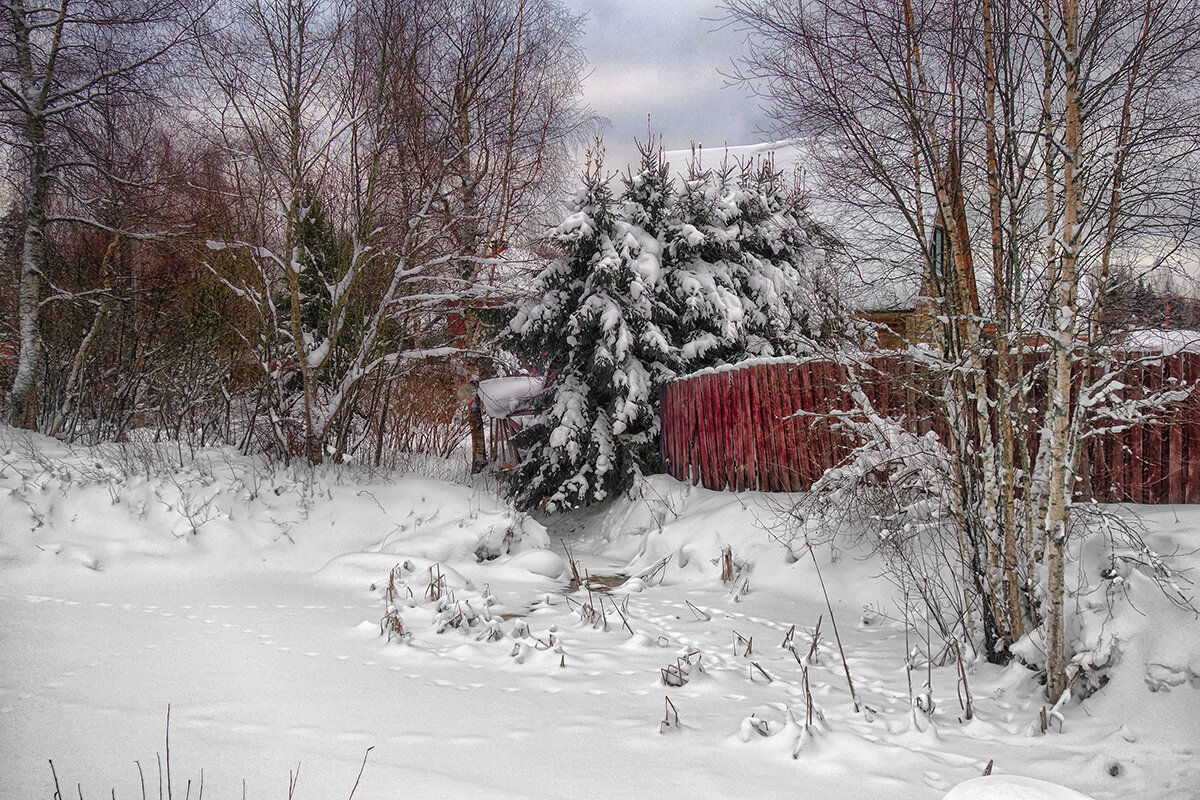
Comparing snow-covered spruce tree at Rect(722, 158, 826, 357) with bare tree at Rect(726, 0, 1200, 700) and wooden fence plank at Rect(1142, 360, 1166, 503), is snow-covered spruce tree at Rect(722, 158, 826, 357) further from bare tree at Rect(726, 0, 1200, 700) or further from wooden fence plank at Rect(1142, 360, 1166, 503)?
bare tree at Rect(726, 0, 1200, 700)

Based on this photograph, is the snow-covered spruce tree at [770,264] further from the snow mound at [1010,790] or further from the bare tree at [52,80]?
the snow mound at [1010,790]

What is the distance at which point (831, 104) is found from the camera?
432 cm

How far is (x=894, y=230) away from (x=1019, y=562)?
80.6 inches

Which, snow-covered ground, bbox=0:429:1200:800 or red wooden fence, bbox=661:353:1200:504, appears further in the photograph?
red wooden fence, bbox=661:353:1200:504

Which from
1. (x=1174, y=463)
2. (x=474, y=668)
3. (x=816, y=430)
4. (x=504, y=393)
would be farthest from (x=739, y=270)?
(x=474, y=668)

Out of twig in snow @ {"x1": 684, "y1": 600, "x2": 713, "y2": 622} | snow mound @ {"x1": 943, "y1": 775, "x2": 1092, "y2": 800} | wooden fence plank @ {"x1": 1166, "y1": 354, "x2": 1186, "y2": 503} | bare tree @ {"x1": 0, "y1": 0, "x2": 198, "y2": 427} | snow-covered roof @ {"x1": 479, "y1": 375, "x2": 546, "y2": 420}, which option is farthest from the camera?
snow-covered roof @ {"x1": 479, "y1": 375, "x2": 546, "y2": 420}

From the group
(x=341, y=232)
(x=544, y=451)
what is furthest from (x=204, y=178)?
(x=544, y=451)

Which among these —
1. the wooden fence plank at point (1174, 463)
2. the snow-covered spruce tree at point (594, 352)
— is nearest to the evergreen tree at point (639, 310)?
the snow-covered spruce tree at point (594, 352)

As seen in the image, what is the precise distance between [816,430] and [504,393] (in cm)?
701

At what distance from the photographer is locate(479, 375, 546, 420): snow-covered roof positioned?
41.5ft

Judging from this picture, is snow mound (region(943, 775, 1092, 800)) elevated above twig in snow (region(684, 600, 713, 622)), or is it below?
above

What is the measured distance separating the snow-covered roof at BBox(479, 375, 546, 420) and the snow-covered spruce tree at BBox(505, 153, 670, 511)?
2.12 meters

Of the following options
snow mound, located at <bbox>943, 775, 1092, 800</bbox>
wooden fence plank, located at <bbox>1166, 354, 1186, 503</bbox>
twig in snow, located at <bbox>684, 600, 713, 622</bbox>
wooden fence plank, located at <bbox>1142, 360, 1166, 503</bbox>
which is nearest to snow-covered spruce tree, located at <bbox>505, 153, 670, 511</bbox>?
twig in snow, located at <bbox>684, 600, 713, 622</bbox>

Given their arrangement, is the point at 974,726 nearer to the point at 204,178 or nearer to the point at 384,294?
the point at 384,294
